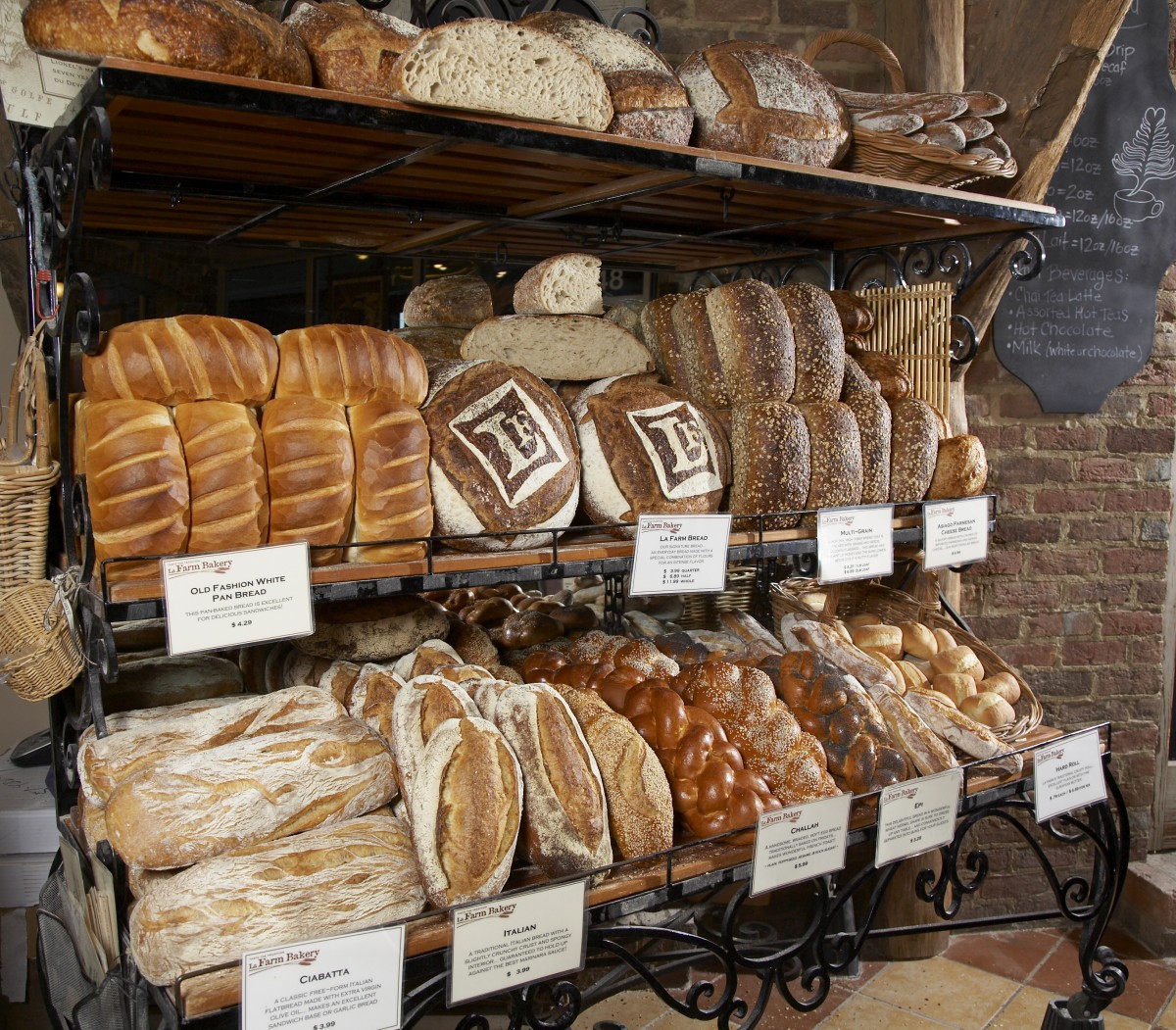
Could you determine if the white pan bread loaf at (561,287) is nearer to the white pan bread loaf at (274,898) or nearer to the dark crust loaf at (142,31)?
the dark crust loaf at (142,31)

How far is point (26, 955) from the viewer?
2.16 meters

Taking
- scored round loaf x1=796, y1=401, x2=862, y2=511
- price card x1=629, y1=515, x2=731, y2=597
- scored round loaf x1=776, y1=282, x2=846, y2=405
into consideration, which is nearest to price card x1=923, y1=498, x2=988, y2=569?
scored round loaf x1=796, y1=401, x2=862, y2=511

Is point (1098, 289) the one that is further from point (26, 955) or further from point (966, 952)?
point (26, 955)

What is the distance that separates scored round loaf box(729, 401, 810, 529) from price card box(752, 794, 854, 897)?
0.56 meters

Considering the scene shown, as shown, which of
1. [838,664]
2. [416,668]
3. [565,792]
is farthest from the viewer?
[838,664]

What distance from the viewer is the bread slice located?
199cm

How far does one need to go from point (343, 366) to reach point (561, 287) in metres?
0.56

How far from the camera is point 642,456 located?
1.84 m

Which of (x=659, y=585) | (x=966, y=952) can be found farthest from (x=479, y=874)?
(x=966, y=952)

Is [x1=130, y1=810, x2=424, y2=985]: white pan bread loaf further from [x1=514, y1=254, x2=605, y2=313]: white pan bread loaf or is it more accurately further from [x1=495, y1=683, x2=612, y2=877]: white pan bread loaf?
[x1=514, y1=254, x2=605, y2=313]: white pan bread loaf

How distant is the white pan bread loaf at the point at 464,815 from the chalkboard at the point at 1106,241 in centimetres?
234

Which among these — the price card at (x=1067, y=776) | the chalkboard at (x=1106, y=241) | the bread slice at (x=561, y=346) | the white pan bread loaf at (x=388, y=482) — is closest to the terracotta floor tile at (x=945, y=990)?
the price card at (x=1067, y=776)

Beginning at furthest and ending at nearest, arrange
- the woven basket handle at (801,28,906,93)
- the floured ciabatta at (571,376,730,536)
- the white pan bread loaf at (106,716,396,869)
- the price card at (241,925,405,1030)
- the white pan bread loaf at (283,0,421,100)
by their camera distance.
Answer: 1. the woven basket handle at (801,28,906,93)
2. the floured ciabatta at (571,376,730,536)
3. the white pan bread loaf at (283,0,421,100)
4. the white pan bread loaf at (106,716,396,869)
5. the price card at (241,925,405,1030)

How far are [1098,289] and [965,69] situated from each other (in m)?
0.81
